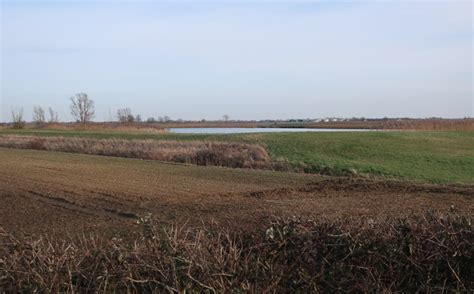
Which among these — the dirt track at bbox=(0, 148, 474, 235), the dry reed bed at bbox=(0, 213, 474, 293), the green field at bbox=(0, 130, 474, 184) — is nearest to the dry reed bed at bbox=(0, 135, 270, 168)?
the green field at bbox=(0, 130, 474, 184)

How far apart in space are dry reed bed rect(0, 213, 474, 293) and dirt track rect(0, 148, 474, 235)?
114 inches

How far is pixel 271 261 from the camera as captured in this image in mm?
5949

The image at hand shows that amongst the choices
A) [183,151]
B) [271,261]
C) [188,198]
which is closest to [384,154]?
[183,151]

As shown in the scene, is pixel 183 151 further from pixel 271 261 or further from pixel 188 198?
pixel 271 261

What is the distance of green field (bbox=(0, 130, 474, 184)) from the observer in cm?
2488

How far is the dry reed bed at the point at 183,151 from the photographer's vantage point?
29.8 m

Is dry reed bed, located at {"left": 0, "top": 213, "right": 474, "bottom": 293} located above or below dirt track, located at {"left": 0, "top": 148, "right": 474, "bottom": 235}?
above

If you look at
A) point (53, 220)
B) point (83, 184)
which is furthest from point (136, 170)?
point (53, 220)

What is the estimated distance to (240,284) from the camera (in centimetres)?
545

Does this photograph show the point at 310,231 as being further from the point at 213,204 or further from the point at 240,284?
the point at 213,204

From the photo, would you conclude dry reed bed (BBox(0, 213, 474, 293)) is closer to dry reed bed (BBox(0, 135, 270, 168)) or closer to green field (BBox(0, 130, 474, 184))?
green field (BBox(0, 130, 474, 184))

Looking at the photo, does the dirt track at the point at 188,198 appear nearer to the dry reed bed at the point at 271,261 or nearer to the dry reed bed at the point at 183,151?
the dry reed bed at the point at 271,261

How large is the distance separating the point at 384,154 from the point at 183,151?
12.2 m

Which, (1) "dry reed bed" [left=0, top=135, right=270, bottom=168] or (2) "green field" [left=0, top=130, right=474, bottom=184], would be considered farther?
(1) "dry reed bed" [left=0, top=135, right=270, bottom=168]
